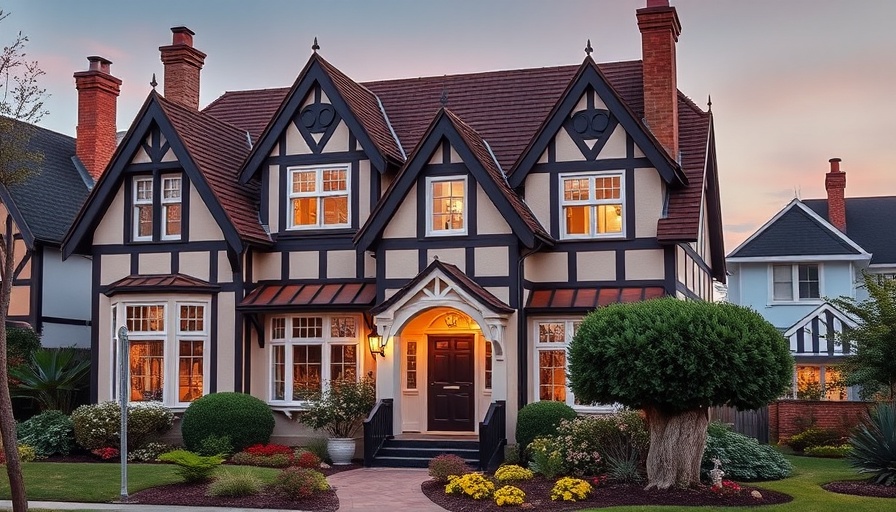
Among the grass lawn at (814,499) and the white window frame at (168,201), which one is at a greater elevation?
the white window frame at (168,201)

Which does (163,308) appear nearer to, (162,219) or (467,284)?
(162,219)

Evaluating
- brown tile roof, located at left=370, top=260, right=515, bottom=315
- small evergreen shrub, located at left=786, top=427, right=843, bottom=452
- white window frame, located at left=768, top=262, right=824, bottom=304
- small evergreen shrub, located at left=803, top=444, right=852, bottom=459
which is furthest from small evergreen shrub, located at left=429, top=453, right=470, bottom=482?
white window frame, located at left=768, top=262, right=824, bottom=304

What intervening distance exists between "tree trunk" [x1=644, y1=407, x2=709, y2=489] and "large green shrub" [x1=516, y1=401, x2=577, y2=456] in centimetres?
414

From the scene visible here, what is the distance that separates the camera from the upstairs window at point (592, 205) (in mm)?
23875

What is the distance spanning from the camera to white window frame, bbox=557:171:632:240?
2375cm

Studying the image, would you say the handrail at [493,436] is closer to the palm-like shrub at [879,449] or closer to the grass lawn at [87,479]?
the grass lawn at [87,479]

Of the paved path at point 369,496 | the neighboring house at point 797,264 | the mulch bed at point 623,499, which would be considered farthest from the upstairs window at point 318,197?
the neighboring house at point 797,264

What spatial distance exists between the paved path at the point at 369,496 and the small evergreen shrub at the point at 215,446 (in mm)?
2714

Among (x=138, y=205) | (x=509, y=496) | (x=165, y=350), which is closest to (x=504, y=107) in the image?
(x=138, y=205)

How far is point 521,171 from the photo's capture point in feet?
79.4

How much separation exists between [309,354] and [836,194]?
86.1ft

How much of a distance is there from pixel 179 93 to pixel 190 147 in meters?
4.83

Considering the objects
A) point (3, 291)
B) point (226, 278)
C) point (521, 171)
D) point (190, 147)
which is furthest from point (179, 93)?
point (3, 291)

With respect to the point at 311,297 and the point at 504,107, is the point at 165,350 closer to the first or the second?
the point at 311,297
